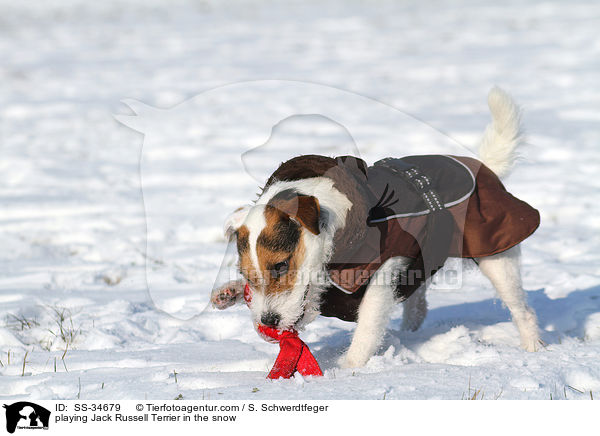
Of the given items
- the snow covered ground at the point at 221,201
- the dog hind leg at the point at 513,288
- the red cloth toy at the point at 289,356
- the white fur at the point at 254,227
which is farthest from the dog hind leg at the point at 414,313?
the white fur at the point at 254,227

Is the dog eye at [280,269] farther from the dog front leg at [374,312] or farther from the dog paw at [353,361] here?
the dog paw at [353,361]

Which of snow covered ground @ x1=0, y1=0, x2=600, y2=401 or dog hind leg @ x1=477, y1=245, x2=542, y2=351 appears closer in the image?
snow covered ground @ x1=0, y1=0, x2=600, y2=401

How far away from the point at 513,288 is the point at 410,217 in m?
0.83

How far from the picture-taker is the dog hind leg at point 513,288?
11.7ft

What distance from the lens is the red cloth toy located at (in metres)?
3.09

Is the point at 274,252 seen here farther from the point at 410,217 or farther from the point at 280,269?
the point at 410,217

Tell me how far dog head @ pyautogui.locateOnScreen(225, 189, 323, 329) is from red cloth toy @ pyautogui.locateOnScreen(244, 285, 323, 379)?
206 mm

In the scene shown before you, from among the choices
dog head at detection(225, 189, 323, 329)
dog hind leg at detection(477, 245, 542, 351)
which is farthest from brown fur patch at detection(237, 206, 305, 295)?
dog hind leg at detection(477, 245, 542, 351)

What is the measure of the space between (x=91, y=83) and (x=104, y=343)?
35.3 ft

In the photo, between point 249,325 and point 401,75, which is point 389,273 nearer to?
point 249,325

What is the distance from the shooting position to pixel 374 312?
3174 millimetres

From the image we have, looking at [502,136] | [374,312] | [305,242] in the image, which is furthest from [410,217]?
[502,136]

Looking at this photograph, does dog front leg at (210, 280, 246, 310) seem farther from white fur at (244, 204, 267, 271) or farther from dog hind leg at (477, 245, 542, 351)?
dog hind leg at (477, 245, 542, 351)
